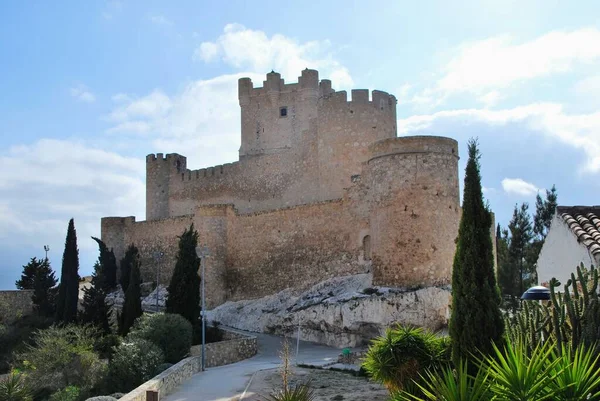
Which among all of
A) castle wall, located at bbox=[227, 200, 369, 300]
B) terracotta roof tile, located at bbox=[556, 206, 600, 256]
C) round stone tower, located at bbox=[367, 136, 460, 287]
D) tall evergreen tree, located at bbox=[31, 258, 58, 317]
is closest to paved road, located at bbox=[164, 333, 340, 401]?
castle wall, located at bbox=[227, 200, 369, 300]

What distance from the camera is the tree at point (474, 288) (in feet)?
37.2

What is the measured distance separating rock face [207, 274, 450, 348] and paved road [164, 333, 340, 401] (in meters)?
0.57

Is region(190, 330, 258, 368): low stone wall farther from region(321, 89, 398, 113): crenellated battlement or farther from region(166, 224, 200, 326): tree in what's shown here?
region(321, 89, 398, 113): crenellated battlement

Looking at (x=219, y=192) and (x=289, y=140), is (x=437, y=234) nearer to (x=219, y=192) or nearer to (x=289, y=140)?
(x=289, y=140)

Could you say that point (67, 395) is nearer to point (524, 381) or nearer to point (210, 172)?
point (524, 381)

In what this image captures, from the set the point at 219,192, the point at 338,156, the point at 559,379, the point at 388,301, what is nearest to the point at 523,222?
the point at 338,156

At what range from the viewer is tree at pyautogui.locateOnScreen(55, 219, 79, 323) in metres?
30.9

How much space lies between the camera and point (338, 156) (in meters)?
29.6

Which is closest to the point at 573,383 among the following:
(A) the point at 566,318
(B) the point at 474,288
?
(A) the point at 566,318

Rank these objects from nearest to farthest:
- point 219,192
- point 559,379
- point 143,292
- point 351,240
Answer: point 559,379 < point 351,240 < point 143,292 < point 219,192

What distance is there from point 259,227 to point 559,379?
22537 millimetres

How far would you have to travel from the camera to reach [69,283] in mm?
31406

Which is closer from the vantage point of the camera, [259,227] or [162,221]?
[259,227]

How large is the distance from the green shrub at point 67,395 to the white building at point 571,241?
13595 millimetres
